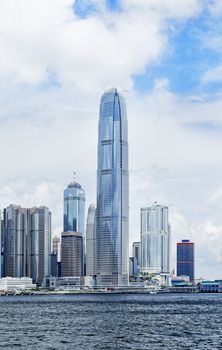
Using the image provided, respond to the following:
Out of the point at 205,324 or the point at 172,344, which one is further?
the point at 205,324

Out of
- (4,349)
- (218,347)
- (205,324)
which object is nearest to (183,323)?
(205,324)

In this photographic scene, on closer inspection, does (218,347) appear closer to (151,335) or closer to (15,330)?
(151,335)

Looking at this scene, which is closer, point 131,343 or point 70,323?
point 131,343

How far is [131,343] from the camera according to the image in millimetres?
100375

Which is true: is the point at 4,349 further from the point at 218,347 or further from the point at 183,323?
the point at 183,323

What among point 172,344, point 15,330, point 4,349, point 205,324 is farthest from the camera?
point 205,324

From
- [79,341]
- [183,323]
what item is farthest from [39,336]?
[183,323]

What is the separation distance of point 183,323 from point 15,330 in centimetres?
3381

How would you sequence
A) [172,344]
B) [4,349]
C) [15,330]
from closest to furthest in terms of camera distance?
[4,349] < [172,344] < [15,330]

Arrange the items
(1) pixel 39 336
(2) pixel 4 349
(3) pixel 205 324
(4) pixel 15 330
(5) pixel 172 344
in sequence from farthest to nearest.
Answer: (3) pixel 205 324 < (4) pixel 15 330 < (1) pixel 39 336 < (5) pixel 172 344 < (2) pixel 4 349

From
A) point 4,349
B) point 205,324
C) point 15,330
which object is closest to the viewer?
point 4,349

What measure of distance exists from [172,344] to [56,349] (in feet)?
53.1

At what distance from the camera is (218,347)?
95188mm

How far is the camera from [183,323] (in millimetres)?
138125
